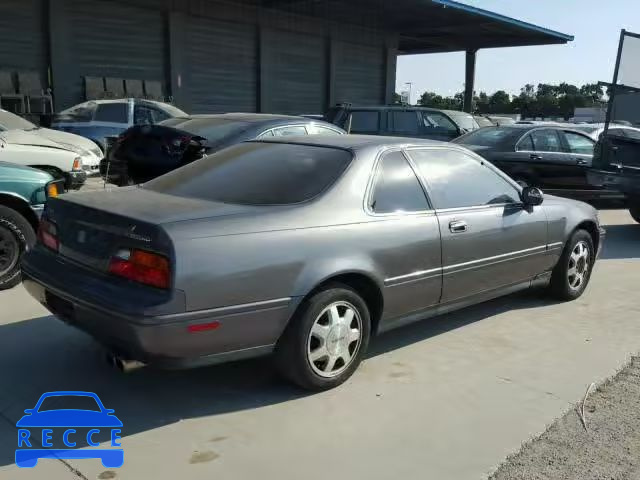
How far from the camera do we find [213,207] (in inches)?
141

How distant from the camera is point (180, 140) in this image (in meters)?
7.88

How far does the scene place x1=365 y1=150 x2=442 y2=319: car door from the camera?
3.97 m

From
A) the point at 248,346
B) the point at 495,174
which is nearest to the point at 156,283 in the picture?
the point at 248,346

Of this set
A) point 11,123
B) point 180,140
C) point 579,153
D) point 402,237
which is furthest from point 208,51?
point 402,237

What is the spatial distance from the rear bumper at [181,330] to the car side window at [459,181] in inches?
62.6

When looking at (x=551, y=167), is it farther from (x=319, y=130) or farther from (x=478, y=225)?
(x=478, y=225)

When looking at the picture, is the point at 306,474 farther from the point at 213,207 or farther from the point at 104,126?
the point at 104,126

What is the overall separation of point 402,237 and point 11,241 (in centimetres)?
351

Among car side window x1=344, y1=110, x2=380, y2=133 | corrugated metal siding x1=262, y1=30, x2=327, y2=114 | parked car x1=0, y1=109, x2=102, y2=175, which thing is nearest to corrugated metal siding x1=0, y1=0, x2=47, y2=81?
parked car x1=0, y1=109, x2=102, y2=175

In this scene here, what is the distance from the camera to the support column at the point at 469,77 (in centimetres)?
3294

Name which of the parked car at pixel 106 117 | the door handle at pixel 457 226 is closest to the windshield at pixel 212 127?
the door handle at pixel 457 226

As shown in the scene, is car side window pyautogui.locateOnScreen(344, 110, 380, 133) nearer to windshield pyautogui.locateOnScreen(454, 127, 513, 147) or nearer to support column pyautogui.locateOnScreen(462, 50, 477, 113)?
windshield pyautogui.locateOnScreen(454, 127, 513, 147)

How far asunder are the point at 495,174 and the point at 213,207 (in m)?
2.51

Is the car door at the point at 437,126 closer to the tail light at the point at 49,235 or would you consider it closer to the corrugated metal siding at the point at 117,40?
the corrugated metal siding at the point at 117,40
